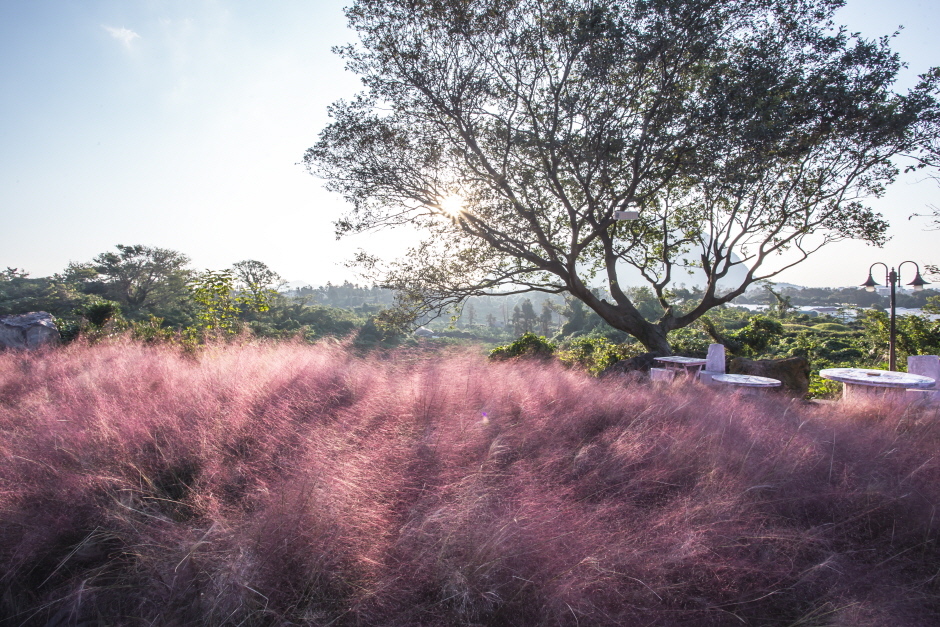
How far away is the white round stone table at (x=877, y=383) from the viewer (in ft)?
14.3

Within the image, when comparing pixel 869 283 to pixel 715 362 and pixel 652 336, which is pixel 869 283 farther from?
pixel 715 362

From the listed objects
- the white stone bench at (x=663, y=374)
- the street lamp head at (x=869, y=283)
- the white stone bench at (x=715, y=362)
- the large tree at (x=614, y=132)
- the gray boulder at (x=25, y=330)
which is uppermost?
the large tree at (x=614, y=132)

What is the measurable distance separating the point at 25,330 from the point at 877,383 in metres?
15.5

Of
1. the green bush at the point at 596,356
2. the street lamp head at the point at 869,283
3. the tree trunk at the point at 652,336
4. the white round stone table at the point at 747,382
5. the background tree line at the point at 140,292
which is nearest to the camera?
the white round stone table at the point at 747,382

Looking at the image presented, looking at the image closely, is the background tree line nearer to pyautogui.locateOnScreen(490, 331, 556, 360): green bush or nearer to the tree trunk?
pyautogui.locateOnScreen(490, 331, 556, 360): green bush

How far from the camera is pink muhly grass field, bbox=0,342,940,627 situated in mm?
1670

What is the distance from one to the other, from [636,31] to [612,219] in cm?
298

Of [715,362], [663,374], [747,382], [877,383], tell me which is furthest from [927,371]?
[663,374]

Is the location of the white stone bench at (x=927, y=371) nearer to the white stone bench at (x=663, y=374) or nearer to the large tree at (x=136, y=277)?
the white stone bench at (x=663, y=374)

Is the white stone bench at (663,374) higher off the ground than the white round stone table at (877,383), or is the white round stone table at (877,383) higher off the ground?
the white round stone table at (877,383)

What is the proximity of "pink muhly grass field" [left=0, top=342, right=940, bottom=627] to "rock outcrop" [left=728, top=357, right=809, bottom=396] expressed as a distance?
10.7ft

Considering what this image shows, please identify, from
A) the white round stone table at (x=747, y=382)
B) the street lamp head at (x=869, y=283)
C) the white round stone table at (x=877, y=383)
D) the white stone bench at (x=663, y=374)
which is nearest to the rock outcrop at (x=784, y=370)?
the white round stone table at (x=747, y=382)

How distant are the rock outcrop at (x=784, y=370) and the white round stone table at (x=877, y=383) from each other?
1348mm

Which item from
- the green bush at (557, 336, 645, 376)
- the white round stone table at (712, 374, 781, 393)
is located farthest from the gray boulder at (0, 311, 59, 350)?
the white round stone table at (712, 374, 781, 393)
